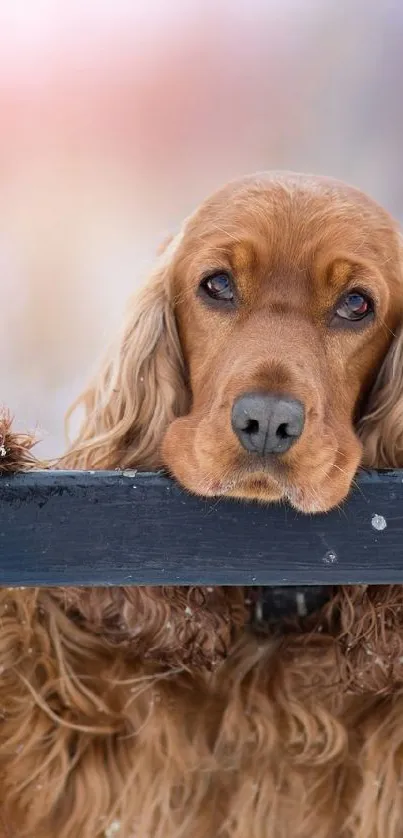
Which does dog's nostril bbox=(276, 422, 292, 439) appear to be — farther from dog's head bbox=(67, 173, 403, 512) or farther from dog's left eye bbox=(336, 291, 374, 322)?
dog's left eye bbox=(336, 291, 374, 322)

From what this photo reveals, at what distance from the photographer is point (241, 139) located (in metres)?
8.86

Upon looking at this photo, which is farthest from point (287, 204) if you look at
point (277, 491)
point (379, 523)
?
point (379, 523)

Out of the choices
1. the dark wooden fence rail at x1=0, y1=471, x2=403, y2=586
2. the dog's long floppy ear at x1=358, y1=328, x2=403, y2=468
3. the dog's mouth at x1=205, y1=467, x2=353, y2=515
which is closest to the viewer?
the dark wooden fence rail at x1=0, y1=471, x2=403, y2=586

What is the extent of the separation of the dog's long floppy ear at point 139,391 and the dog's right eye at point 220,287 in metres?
0.23

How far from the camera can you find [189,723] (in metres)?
2.36

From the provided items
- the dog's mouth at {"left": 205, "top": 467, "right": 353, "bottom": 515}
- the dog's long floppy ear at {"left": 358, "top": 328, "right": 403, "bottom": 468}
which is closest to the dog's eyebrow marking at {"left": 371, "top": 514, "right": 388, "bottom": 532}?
the dog's mouth at {"left": 205, "top": 467, "right": 353, "bottom": 515}

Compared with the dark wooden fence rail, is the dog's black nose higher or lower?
higher

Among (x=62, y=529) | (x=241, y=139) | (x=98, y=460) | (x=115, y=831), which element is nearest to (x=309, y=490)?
(x=62, y=529)

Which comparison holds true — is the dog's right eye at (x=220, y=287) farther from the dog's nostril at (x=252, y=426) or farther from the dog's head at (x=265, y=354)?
the dog's nostril at (x=252, y=426)

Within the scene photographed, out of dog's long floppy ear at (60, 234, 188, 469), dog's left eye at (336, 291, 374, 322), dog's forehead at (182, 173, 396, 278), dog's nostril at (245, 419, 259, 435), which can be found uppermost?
dog's forehead at (182, 173, 396, 278)

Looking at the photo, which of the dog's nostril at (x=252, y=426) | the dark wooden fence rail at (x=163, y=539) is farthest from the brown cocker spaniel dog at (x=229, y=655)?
the dark wooden fence rail at (x=163, y=539)

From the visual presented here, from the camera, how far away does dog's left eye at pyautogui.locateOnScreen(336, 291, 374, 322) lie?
221 cm

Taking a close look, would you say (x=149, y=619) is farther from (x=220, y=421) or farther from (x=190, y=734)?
(x=220, y=421)

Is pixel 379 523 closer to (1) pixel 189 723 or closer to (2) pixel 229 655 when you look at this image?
(2) pixel 229 655
